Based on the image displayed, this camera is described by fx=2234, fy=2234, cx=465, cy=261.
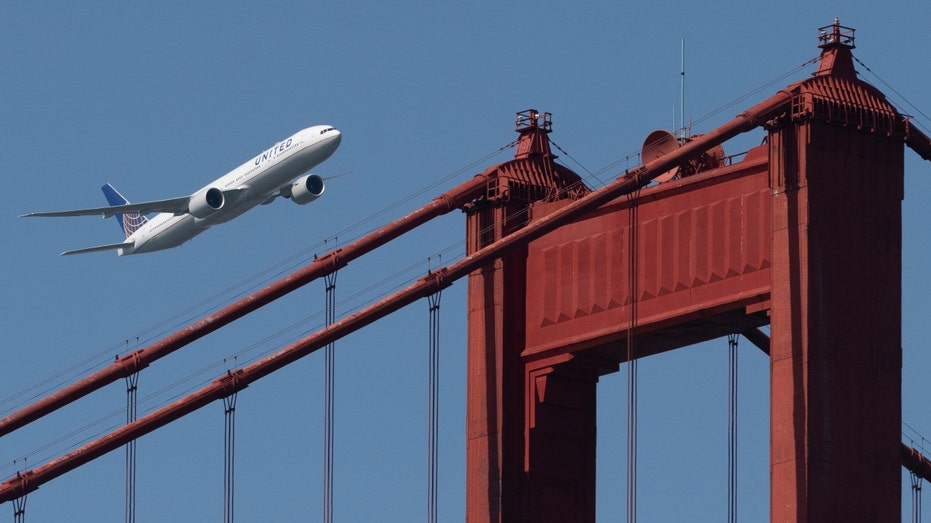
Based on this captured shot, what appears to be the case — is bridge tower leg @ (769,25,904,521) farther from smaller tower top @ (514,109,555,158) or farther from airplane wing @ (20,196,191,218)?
Answer: airplane wing @ (20,196,191,218)

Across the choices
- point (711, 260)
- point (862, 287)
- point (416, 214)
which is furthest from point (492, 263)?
point (862, 287)

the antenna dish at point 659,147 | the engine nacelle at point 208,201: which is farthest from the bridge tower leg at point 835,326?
the engine nacelle at point 208,201

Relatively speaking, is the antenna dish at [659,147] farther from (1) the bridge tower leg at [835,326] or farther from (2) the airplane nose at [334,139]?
(2) the airplane nose at [334,139]

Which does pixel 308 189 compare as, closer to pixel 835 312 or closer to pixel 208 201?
pixel 208 201

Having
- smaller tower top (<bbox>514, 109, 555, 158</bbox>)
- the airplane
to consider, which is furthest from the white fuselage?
smaller tower top (<bbox>514, 109, 555, 158</bbox>)

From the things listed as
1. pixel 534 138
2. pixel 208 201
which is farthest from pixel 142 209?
pixel 534 138

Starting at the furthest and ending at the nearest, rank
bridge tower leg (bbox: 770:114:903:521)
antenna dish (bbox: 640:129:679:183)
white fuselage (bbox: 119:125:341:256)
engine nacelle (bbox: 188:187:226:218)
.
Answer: engine nacelle (bbox: 188:187:226:218) < white fuselage (bbox: 119:125:341:256) < antenna dish (bbox: 640:129:679:183) < bridge tower leg (bbox: 770:114:903:521)

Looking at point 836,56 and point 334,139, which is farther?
point 334,139
